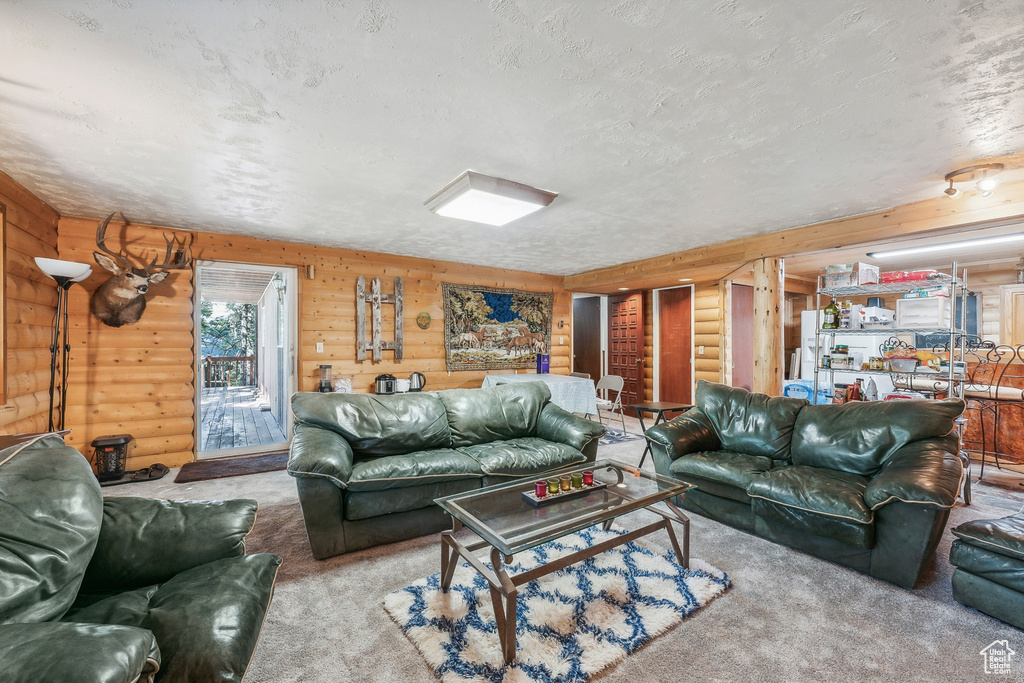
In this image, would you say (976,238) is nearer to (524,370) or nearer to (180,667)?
(524,370)

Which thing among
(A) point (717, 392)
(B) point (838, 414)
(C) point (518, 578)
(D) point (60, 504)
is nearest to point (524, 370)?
(A) point (717, 392)

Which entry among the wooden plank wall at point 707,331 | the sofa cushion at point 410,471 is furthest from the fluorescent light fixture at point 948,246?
the sofa cushion at point 410,471

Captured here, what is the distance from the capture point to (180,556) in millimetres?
1432

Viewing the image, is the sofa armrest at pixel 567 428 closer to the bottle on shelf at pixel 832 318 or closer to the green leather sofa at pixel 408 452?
the green leather sofa at pixel 408 452

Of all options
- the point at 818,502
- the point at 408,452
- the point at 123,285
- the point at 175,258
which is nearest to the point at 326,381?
the point at 175,258

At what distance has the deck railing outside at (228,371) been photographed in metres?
10.0

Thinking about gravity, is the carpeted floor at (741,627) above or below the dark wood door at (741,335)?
below

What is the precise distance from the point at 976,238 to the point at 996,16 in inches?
151

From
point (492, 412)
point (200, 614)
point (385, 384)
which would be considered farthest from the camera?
point (385, 384)

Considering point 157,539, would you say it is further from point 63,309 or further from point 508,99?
point 63,309

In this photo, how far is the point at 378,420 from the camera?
3.16 metres

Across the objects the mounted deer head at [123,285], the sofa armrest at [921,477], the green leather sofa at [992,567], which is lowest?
the green leather sofa at [992,567]

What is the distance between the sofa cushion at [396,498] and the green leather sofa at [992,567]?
249cm

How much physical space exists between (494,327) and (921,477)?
197 inches
